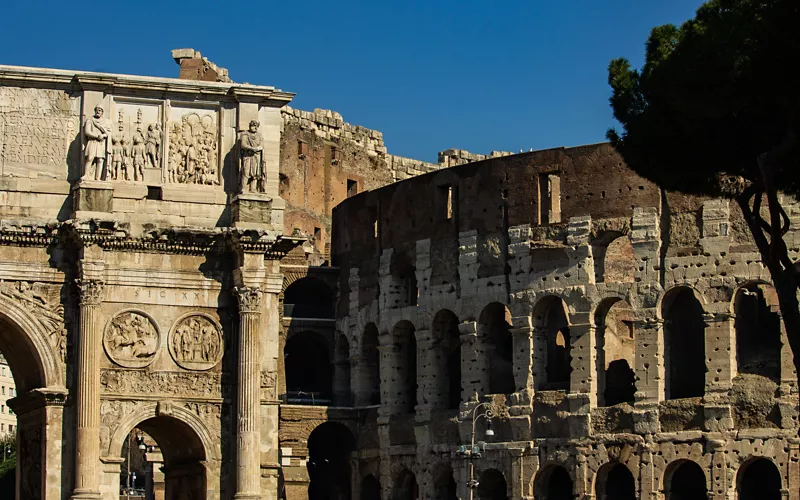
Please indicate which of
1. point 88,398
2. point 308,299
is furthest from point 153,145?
point 308,299

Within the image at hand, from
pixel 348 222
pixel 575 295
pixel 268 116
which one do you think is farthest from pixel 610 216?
pixel 268 116

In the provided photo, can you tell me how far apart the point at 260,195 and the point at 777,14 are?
14632 mm

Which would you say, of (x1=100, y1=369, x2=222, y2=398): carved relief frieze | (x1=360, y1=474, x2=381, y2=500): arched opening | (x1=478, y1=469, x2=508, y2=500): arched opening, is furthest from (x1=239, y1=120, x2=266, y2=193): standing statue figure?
(x1=360, y1=474, x2=381, y2=500): arched opening

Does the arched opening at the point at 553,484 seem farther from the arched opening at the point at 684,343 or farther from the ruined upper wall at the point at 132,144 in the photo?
the ruined upper wall at the point at 132,144

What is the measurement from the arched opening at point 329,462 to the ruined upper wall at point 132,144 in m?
22.9

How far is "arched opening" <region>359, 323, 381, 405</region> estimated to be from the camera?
66.0m

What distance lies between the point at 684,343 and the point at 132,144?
71.3 ft

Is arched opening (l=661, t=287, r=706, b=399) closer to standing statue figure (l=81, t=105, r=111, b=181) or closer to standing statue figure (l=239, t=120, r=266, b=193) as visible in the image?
standing statue figure (l=239, t=120, r=266, b=193)

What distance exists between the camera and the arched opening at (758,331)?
57.1 metres

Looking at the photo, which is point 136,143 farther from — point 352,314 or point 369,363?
point 352,314

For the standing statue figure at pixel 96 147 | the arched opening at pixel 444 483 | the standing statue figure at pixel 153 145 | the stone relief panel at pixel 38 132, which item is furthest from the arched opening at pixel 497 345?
the stone relief panel at pixel 38 132

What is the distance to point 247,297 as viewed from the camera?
44.0 m

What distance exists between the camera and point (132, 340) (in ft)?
144

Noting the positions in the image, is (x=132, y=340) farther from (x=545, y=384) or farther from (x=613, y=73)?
(x=545, y=384)
